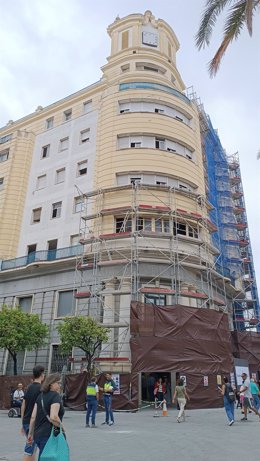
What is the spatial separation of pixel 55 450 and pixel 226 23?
1127cm

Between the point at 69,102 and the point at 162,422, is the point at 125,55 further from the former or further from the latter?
the point at 162,422

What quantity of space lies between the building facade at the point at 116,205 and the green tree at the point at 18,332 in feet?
7.26

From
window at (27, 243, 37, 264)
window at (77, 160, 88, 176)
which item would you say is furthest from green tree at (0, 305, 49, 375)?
window at (77, 160, 88, 176)

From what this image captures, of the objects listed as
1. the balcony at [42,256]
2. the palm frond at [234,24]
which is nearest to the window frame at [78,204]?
the balcony at [42,256]

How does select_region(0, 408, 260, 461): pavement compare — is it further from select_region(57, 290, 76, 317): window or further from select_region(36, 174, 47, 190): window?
select_region(36, 174, 47, 190): window

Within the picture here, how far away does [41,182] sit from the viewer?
31.2 m

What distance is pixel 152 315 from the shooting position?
1873 centimetres

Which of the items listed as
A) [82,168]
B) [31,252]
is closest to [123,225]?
[82,168]

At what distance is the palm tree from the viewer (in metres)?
10.7

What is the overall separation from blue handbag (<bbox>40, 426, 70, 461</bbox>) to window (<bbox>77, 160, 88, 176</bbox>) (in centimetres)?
2468

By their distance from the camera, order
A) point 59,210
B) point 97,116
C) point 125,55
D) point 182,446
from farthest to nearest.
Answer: point 125,55, point 97,116, point 59,210, point 182,446

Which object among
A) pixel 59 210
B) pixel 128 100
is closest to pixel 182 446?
pixel 59 210

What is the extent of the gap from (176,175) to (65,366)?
13.8 m

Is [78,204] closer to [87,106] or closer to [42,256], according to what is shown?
[42,256]
